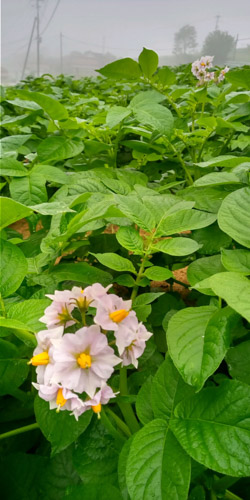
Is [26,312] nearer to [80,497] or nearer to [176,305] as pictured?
[80,497]

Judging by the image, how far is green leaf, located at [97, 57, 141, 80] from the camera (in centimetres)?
95

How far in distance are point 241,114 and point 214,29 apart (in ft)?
Result: 20.8

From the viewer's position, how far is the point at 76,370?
0.42m

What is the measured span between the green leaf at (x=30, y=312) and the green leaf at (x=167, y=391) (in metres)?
0.15

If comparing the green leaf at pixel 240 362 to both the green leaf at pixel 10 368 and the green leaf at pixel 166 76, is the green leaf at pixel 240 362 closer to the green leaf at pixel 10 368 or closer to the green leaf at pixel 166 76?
the green leaf at pixel 10 368

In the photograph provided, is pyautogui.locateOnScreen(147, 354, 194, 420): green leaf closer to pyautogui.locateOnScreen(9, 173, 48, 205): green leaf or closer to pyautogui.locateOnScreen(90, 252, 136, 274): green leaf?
pyautogui.locateOnScreen(90, 252, 136, 274): green leaf

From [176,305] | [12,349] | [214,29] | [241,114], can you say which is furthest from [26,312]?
[214,29]

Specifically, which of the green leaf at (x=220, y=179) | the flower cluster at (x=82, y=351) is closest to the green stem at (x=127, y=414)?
the flower cluster at (x=82, y=351)

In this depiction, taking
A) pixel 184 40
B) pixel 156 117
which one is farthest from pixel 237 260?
pixel 184 40

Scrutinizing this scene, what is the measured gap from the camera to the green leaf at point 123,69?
950mm

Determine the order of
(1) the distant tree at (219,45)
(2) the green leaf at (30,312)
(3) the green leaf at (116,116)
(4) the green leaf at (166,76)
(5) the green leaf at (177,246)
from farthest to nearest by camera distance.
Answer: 1. (1) the distant tree at (219,45)
2. (4) the green leaf at (166,76)
3. (3) the green leaf at (116,116)
4. (5) the green leaf at (177,246)
5. (2) the green leaf at (30,312)

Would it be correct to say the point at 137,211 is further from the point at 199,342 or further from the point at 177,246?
the point at 199,342

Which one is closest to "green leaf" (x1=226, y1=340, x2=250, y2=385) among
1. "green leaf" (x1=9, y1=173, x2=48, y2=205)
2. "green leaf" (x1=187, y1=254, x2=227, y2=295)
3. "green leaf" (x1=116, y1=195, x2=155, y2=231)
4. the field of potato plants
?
the field of potato plants

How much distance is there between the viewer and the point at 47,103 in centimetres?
96
